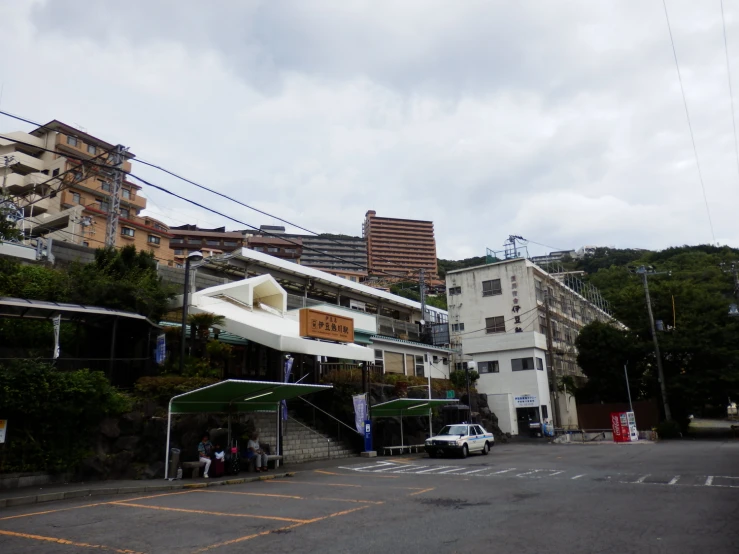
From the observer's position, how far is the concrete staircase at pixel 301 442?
66.5 feet

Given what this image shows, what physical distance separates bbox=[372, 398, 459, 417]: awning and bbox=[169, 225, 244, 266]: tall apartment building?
55090 millimetres

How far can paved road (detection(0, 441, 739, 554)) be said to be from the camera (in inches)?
292

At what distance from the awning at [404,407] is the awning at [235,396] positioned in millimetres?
6084

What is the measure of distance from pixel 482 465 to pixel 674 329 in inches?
1033

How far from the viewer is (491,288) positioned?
46.7 metres

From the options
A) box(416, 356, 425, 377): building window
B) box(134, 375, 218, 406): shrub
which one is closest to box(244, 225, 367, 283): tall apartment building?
box(416, 356, 425, 377): building window

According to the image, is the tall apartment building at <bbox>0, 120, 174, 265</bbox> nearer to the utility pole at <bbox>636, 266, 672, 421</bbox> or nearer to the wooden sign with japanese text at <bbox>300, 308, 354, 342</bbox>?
the wooden sign with japanese text at <bbox>300, 308, 354, 342</bbox>

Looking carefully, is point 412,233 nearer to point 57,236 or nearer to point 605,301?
point 605,301

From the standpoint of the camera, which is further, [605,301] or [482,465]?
[605,301]

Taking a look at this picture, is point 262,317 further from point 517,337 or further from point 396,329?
point 517,337

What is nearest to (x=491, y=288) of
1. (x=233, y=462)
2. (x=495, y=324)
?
(x=495, y=324)

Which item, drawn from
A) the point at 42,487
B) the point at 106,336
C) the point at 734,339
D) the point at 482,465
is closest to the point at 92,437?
the point at 42,487

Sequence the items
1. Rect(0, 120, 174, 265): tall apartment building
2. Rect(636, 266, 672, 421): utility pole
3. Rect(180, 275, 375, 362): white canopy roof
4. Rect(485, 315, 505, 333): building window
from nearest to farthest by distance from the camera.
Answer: Rect(180, 275, 375, 362): white canopy roof → Rect(636, 266, 672, 421): utility pole → Rect(485, 315, 505, 333): building window → Rect(0, 120, 174, 265): tall apartment building

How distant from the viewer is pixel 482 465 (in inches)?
755
